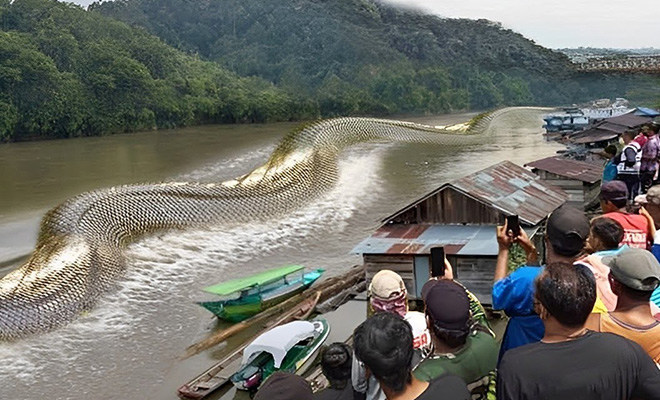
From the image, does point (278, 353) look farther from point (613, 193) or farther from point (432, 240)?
point (613, 193)

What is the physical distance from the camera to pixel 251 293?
11.0 m

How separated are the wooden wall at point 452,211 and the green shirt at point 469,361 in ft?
23.0

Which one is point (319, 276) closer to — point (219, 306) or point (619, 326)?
point (219, 306)

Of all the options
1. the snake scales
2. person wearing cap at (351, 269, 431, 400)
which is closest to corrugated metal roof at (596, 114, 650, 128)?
the snake scales

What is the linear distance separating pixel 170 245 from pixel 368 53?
54.8 meters

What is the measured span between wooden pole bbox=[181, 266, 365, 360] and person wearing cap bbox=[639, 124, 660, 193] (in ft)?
15.1

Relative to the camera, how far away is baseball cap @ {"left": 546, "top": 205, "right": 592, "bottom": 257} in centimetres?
366

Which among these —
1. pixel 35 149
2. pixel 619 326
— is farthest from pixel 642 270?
pixel 35 149

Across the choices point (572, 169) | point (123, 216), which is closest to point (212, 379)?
point (123, 216)

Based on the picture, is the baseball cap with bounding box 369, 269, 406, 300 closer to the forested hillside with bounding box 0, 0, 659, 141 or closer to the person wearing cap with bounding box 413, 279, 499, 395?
the person wearing cap with bounding box 413, 279, 499, 395

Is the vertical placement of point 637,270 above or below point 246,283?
above

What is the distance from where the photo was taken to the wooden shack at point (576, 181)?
527 inches

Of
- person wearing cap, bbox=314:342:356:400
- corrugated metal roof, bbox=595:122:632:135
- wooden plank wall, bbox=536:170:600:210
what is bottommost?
corrugated metal roof, bbox=595:122:632:135

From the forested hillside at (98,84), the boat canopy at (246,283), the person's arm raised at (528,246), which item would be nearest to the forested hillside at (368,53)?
the forested hillside at (98,84)
